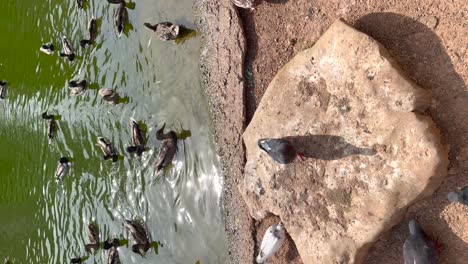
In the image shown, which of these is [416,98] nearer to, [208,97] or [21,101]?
[208,97]

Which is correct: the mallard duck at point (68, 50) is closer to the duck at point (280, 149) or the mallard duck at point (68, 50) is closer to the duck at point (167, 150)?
the duck at point (167, 150)

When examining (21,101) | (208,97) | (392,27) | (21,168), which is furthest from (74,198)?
(392,27)

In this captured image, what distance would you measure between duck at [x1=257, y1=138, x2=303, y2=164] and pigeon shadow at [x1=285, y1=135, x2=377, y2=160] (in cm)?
10

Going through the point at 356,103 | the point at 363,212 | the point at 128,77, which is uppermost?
the point at 128,77

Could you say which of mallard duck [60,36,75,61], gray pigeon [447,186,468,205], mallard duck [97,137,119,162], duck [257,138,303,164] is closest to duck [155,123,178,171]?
mallard duck [97,137,119,162]

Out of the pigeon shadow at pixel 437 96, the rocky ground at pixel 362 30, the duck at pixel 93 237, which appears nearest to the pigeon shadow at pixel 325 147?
the pigeon shadow at pixel 437 96

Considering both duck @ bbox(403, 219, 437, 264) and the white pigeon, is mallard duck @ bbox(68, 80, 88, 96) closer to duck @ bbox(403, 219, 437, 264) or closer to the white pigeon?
the white pigeon

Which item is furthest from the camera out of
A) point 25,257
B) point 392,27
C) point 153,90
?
point 25,257

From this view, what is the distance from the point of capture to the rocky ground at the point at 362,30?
5.50 meters

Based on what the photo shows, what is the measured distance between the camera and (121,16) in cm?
961

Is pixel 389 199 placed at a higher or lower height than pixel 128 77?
lower

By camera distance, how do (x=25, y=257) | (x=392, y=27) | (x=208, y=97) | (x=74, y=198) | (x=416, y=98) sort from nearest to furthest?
(x=416, y=98)
(x=392, y=27)
(x=208, y=97)
(x=74, y=198)
(x=25, y=257)

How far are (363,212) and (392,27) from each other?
230 cm

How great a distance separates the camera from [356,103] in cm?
613
